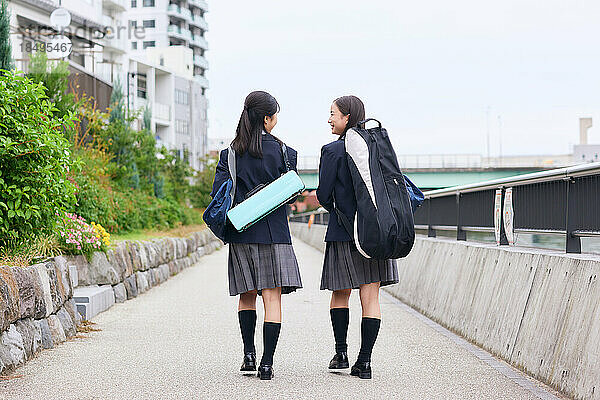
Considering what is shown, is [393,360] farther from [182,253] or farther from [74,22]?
[74,22]

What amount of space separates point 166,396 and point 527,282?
2843mm

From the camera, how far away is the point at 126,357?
728 centimetres

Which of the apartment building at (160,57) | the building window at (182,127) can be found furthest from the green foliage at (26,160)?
the building window at (182,127)

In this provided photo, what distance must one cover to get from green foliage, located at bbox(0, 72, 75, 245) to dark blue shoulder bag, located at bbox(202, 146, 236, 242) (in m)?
2.19

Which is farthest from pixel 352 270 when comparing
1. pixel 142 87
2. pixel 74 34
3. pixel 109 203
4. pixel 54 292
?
pixel 142 87

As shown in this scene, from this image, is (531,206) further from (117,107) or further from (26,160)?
(117,107)

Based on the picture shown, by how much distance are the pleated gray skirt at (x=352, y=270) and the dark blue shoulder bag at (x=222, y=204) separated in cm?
81

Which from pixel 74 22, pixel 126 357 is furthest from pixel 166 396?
pixel 74 22

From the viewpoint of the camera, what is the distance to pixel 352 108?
633 cm

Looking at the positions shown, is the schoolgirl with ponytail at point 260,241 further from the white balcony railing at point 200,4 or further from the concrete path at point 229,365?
the white balcony railing at point 200,4

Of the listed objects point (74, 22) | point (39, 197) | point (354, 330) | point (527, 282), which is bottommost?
point (354, 330)

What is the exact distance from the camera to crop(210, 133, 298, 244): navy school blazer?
621 cm

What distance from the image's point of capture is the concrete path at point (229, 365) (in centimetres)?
573

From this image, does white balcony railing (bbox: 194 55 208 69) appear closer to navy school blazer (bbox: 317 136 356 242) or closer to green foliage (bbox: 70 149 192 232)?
green foliage (bbox: 70 149 192 232)
